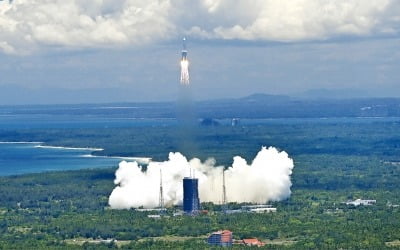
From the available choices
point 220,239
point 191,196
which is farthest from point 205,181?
point 220,239

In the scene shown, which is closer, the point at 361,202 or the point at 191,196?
the point at 191,196

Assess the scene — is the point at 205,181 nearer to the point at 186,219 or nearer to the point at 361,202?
the point at 186,219

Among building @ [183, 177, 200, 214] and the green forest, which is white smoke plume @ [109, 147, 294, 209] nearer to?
the green forest

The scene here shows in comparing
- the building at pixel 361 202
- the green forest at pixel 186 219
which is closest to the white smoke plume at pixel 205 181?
the green forest at pixel 186 219

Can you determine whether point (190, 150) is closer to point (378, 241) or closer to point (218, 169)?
point (218, 169)

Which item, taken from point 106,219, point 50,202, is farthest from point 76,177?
point 106,219

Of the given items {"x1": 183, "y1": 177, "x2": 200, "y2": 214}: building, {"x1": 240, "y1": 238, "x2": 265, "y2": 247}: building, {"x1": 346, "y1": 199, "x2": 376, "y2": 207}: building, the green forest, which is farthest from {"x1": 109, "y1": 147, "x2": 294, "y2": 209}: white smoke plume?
{"x1": 240, "y1": 238, "x2": 265, "y2": 247}: building

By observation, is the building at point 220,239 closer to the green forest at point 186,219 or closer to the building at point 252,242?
the green forest at point 186,219
